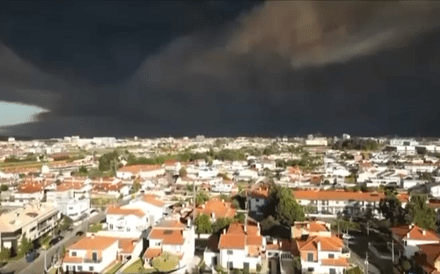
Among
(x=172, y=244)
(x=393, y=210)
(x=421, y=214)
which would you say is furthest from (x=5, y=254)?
(x=421, y=214)

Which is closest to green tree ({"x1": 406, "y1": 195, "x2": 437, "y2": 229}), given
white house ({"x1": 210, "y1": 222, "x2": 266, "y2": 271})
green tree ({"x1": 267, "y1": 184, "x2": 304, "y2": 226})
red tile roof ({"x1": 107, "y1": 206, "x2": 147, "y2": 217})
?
green tree ({"x1": 267, "y1": 184, "x2": 304, "y2": 226})

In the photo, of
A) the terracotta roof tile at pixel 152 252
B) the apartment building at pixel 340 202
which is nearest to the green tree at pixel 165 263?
the terracotta roof tile at pixel 152 252

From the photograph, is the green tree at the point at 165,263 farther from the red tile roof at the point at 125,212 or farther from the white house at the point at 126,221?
the red tile roof at the point at 125,212

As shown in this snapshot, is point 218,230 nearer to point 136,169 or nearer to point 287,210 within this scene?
point 287,210

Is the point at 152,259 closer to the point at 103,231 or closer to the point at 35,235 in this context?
the point at 103,231

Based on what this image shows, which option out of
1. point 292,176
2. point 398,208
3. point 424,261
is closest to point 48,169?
point 292,176

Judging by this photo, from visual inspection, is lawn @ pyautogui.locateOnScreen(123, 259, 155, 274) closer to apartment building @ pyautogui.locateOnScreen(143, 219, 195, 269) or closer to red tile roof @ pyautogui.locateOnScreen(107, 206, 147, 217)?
apartment building @ pyautogui.locateOnScreen(143, 219, 195, 269)
